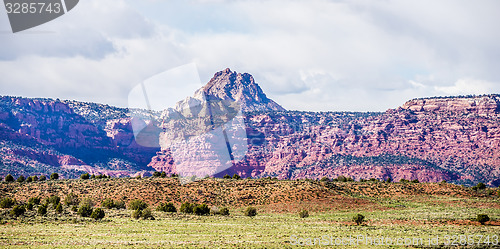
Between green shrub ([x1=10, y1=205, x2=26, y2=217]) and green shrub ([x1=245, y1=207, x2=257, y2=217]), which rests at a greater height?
green shrub ([x1=10, y1=205, x2=26, y2=217])

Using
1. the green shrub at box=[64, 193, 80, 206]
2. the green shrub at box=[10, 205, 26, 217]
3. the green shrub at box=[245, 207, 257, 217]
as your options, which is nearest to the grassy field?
the green shrub at box=[10, 205, 26, 217]

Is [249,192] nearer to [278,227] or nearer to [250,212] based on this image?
[250,212]

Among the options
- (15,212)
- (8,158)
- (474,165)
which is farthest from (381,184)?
(8,158)

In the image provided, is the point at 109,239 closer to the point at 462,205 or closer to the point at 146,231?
the point at 146,231

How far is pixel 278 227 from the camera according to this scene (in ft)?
171

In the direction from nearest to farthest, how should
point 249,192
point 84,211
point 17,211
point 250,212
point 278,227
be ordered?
point 278,227
point 17,211
point 84,211
point 250,212
point 249,192

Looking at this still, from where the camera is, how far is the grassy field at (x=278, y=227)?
137 ft

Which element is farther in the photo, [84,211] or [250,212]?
[250,212]

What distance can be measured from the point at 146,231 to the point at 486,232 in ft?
98.6

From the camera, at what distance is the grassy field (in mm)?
41844

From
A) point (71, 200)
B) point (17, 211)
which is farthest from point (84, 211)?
point (71, 200)

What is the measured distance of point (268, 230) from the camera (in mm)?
49688

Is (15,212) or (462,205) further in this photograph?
(462,205)

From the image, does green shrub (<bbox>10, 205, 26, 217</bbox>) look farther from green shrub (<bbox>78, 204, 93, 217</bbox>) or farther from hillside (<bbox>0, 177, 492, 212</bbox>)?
hillside (<bbox>0, 177, 492, 212</bbox>)
